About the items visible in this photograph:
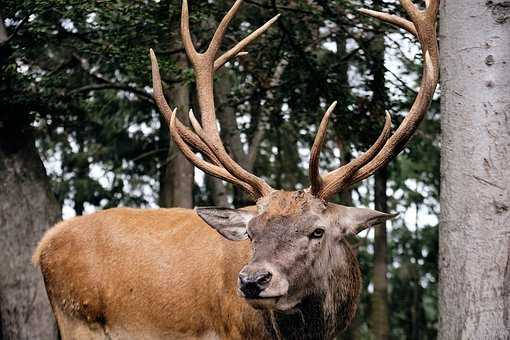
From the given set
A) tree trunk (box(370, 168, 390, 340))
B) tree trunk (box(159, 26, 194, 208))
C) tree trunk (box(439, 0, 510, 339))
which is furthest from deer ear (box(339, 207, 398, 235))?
tree trunk (box(370, 168, 390, 340))

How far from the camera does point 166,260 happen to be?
21.0 feet

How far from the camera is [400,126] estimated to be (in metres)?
5.47

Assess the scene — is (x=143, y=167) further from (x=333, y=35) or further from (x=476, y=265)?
(x=476, y=265)

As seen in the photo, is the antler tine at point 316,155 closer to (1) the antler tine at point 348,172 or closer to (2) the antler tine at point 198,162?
(1) the antler tine at point 348,172

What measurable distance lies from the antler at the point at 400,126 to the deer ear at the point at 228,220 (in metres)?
0.56

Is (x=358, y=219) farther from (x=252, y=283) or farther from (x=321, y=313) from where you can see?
(x=252, y=283)

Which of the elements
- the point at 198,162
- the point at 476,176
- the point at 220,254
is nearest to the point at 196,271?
the point at 220,254

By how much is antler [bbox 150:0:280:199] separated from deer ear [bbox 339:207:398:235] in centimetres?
56

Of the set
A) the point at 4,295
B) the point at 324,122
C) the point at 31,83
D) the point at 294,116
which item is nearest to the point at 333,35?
the point at 294,116

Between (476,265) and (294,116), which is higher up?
(294,116)

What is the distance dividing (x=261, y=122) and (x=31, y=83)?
4.01 metres

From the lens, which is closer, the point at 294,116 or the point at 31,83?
the point at 31,83

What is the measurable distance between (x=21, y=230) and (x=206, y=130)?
3.91 metres

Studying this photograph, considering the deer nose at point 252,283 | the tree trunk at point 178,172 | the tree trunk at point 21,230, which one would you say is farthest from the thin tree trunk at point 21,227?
the deer nose at point 252,283
